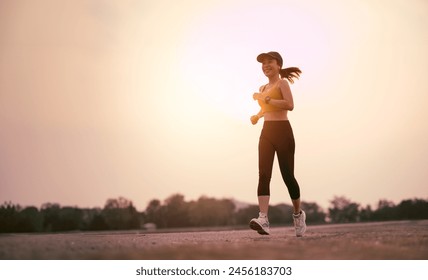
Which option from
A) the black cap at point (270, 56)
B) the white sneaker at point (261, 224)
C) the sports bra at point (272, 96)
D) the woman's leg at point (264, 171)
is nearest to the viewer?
the white sneaker at point (261, 224)

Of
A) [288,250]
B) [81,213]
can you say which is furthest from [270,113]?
[81,213]

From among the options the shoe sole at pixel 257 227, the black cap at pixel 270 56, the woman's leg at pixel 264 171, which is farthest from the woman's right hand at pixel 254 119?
the shoe sole at pixel 257 227

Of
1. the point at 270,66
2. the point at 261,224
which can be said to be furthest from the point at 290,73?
the point at 261,224

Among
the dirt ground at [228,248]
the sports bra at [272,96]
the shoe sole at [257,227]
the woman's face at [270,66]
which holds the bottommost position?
the dirt ground at [228,248]

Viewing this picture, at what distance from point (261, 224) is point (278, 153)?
973 mm

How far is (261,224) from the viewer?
284 inches

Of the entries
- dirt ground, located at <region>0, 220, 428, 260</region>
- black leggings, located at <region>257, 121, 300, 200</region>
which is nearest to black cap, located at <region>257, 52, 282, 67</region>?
A: black leggings, located at <region>257, 121, 300, 200</region>

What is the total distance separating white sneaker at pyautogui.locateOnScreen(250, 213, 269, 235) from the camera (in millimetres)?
7168

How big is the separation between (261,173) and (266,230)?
75 centimetres

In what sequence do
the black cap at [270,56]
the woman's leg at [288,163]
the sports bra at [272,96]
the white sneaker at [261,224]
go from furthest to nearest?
the black cap at [270,56]
the sports bra at [272,96]
the woman's leg at [288,163]
the white sneaker at [261,224]

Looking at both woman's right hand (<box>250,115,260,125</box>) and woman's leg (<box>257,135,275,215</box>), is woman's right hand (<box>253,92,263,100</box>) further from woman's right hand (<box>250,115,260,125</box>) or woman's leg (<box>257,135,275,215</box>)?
woman's leg (<box>257,135,275,215</box>)

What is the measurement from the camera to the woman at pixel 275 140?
24.5 ft

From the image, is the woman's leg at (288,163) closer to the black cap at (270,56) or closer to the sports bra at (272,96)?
the sports bra at (272,96)
